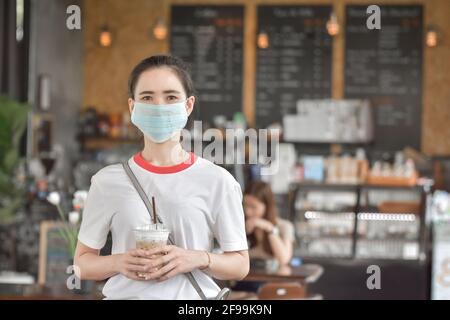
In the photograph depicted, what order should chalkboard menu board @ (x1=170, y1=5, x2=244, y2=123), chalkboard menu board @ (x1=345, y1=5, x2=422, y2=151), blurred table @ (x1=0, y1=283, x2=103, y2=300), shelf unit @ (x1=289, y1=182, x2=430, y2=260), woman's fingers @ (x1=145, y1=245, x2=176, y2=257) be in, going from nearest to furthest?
woman's fingers @ (x1=145, y1=245, x2=176, y2=257) → blurred table @ (x1=0, y1=283, x2=103, y2=300) → shelf unit @ (x1=289, y1=182, x2=430, y2=260) → chalkboard menu board @ (x1=345, y1=5, x2=422, y2=151) → chalkboard menu board @ (x1=170, y1=5, x2=244, y2=123)

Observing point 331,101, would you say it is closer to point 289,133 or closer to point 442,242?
point 289,133

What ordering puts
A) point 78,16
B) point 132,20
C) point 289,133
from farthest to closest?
point 132,20, point 289,133, point 78,16

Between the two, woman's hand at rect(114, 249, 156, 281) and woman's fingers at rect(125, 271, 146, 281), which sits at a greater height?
woman's hand at rect(114, 249, 156, 281)

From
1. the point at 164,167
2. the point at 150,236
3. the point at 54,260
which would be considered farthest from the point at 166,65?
the point at 54,260

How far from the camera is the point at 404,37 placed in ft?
31.2

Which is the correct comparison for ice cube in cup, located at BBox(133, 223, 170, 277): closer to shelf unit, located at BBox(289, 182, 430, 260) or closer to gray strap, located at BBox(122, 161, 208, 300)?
gray strap, located at BBox(122, 161, 208, 300)

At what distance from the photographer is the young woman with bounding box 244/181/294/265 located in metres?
4.87

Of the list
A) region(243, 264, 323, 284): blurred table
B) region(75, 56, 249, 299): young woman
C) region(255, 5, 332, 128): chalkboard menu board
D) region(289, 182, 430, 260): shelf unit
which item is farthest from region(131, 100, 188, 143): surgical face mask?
region(255, 5, 332, 128): chalkboard menu board

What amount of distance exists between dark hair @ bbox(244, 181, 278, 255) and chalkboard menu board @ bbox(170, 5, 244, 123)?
15.8 ft

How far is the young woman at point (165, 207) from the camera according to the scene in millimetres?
1630

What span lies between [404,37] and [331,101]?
3.60ft

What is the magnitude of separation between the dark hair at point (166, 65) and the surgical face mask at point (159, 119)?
0.15 ft

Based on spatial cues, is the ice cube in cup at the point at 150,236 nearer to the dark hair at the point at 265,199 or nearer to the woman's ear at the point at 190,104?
the woman's ear at the point at 190,104
